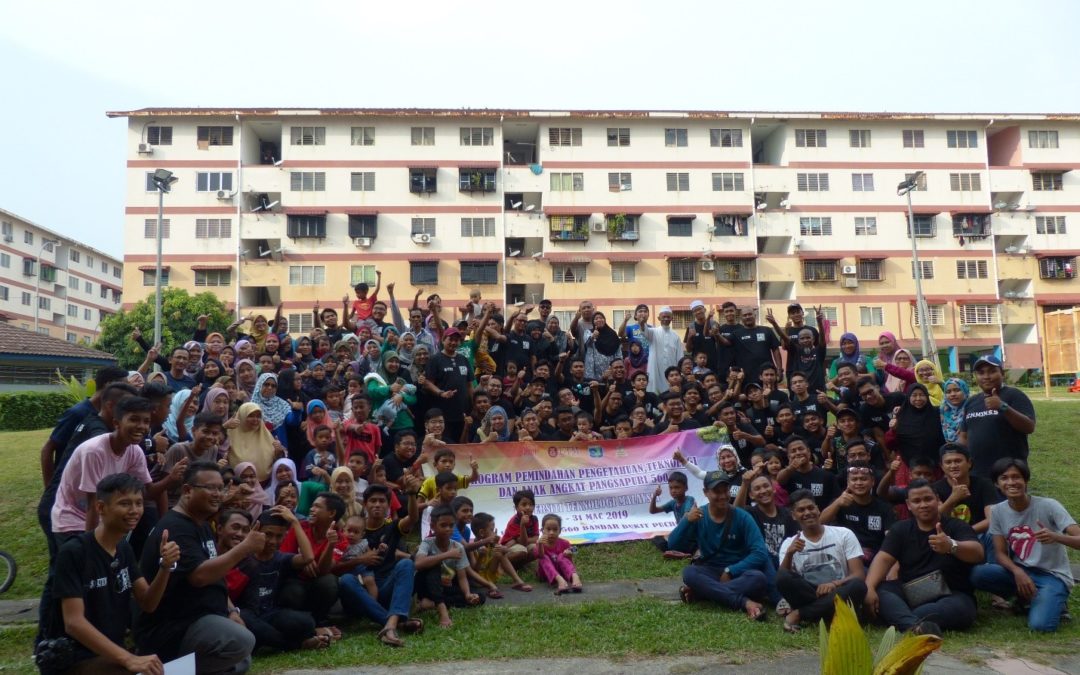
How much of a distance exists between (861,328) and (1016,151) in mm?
15121

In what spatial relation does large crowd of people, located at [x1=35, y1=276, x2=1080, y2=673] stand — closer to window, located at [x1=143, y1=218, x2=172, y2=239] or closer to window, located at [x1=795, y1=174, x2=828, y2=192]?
window, located at [x1=143, y1=218, x2=172, y2=239]

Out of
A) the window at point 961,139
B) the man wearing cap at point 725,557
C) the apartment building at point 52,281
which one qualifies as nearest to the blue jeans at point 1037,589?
the man wearing cap at point 725,557

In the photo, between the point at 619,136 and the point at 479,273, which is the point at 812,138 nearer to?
the point at 619,136

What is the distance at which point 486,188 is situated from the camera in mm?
42594

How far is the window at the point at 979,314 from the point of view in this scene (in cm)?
4434

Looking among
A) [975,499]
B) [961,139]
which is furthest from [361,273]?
[975,499]

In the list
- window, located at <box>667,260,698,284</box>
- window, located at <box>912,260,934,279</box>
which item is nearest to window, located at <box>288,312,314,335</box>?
window, located at <box>667,260,698,284</box>

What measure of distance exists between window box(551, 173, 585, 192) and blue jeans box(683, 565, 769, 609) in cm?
3775

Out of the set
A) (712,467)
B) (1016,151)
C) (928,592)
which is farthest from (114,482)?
(1016,151)

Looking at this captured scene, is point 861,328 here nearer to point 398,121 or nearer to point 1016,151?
point 1016,151

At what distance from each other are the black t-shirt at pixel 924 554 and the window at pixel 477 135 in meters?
39.4

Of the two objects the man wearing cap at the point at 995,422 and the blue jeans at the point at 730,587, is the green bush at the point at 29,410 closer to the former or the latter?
the blue jeans at the point at 730,587

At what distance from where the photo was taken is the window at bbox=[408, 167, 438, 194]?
4253 cm

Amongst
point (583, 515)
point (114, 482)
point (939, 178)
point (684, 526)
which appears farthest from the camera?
point (939, 178)
